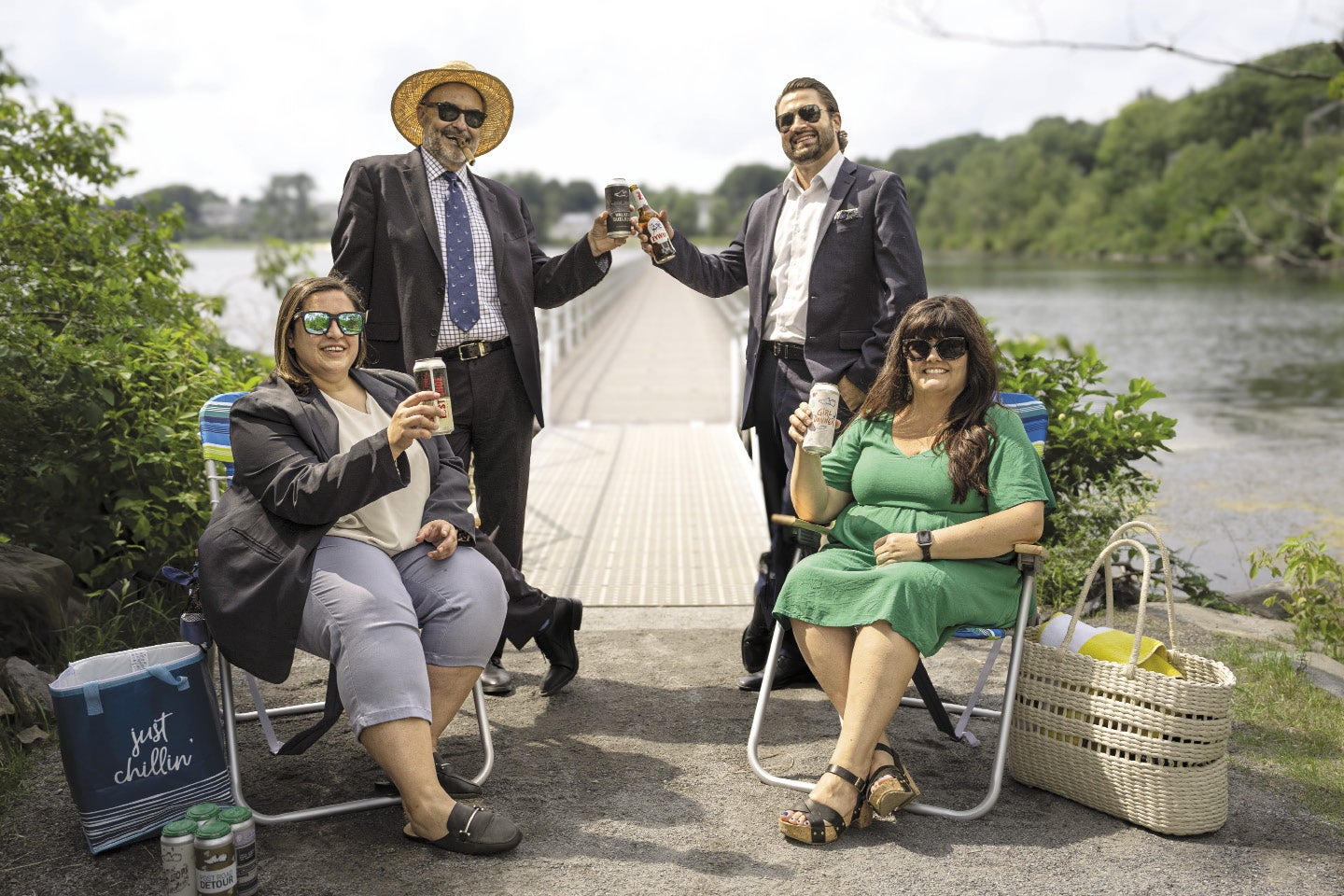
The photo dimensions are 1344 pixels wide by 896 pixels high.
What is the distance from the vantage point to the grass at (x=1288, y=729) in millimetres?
3342

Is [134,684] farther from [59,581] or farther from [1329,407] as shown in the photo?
[1329,407]

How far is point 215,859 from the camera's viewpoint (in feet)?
8.68

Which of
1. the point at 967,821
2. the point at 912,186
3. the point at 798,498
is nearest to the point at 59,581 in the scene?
the point at 798,498

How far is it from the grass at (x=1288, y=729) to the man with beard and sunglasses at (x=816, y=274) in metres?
1.40

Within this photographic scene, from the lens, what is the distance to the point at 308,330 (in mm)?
3217

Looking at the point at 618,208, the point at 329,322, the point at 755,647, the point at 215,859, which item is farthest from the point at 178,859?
the point at 618,208

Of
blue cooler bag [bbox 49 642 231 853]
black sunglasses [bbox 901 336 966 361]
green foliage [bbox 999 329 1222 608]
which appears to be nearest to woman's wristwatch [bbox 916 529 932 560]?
black sunglasses [bbox 901 336 966 361]

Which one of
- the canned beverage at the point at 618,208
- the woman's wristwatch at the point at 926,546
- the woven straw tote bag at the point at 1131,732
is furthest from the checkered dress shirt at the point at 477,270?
the woven straw tote bag at the point at 1131,732

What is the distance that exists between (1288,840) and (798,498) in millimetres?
1503

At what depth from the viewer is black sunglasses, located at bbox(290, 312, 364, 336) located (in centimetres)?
321

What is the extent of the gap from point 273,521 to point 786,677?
1.85 m

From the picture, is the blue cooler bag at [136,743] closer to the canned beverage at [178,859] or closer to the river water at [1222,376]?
the canned beverage at [178,859]

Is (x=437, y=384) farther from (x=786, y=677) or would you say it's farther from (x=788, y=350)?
(x=786, y=677)

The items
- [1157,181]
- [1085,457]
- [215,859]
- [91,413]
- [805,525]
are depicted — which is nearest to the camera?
[215,859]
